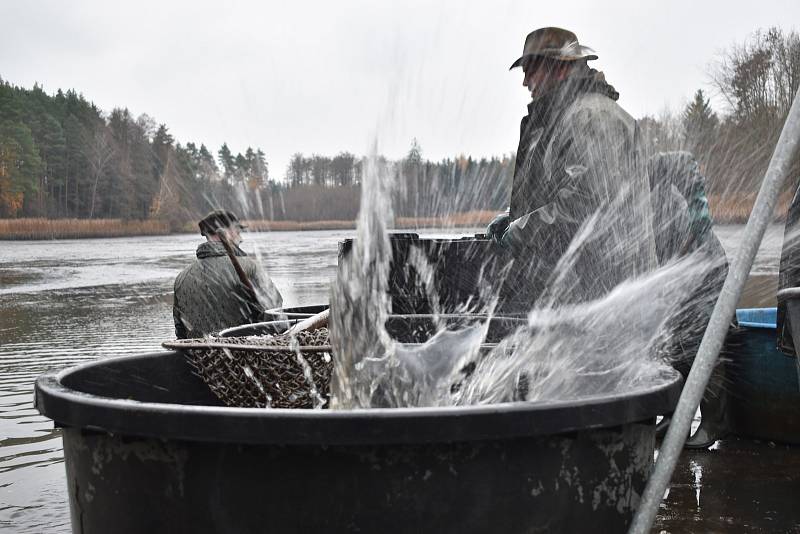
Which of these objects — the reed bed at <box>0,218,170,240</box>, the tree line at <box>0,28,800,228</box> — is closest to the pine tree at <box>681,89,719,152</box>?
the tree line at <box>0,28,800,228</box>

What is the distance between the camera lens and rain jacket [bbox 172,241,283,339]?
19.9ft

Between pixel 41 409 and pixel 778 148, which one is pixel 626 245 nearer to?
pixel 778 148

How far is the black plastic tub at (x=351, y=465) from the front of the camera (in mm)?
1320

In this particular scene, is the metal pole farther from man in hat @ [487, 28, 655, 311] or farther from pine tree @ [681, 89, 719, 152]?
pine tree @ [681, 89, 719, 152]

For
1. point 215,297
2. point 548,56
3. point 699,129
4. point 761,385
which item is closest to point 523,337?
point 548,56

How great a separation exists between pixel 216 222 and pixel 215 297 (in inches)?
25.5

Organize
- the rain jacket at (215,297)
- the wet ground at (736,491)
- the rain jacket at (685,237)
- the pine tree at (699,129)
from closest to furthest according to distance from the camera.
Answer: the wet ground at (736,491) → the rain jacket at (685,237) → the rain jacket at (215,297) → the pine tree at (699,129)

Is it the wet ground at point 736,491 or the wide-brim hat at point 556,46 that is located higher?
the wide-brim hat at point 556,46

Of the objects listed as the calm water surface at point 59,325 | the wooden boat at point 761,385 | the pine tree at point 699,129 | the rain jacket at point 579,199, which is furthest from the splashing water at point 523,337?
the pine tree at point 699,129

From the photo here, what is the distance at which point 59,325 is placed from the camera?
11.3 meters

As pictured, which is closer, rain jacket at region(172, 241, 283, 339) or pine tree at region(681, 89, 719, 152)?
rain jacket at region(172, 241, 283, 339)

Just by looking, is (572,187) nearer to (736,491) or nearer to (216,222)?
(736,491)

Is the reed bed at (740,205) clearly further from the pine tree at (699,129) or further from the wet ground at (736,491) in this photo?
the wet ground at (736,491)

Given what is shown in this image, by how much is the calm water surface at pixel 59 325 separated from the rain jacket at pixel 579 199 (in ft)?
7.81
